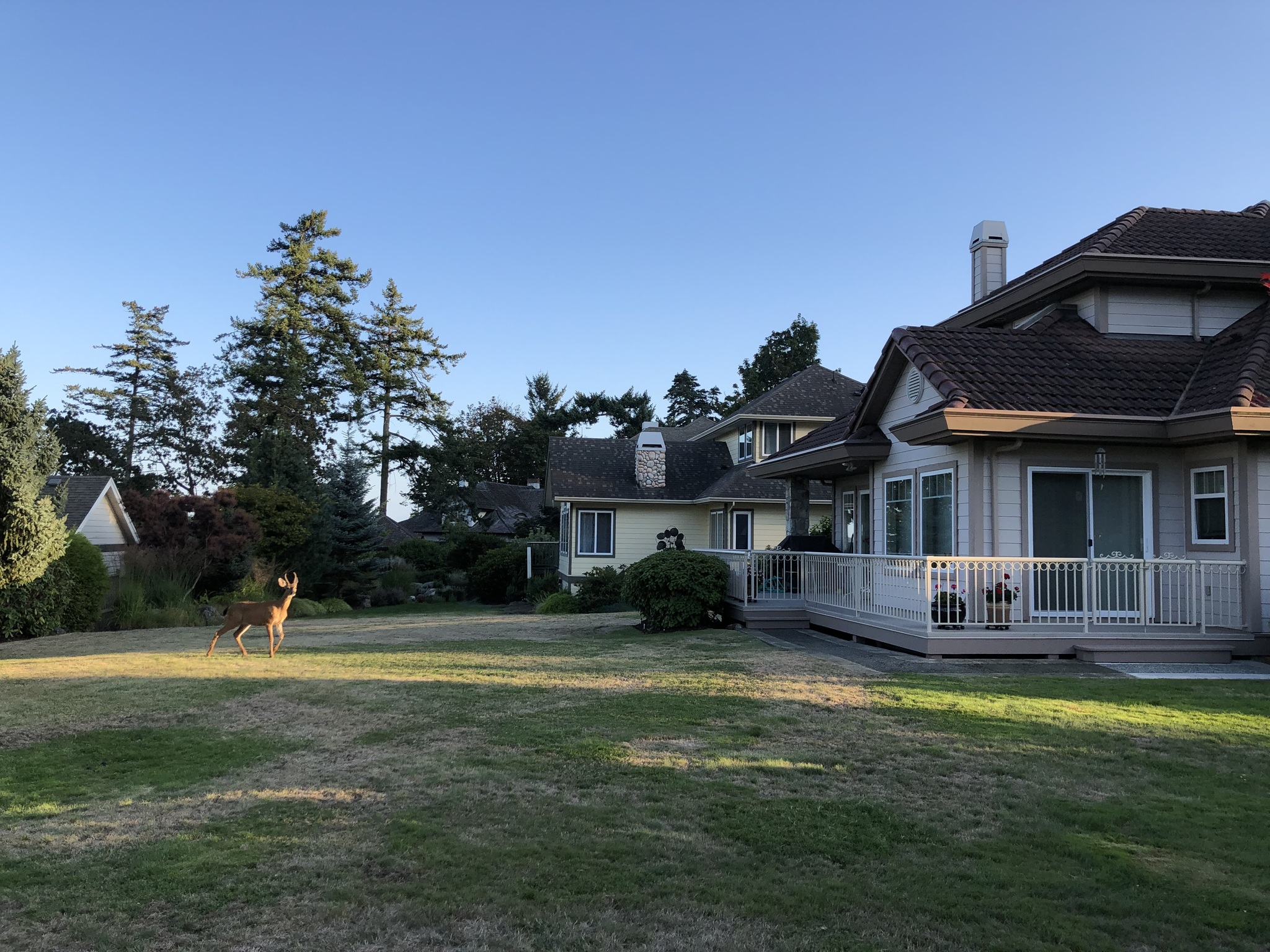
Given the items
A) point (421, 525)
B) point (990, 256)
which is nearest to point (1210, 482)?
point (990, 256)

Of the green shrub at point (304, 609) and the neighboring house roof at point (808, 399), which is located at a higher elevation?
the neighboring house roof at point (808, 399)

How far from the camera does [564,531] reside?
104ft

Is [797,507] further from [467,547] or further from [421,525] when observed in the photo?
[421,525]

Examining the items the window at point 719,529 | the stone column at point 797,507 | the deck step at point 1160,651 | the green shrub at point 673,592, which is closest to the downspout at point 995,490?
the deck step at point 1160,651

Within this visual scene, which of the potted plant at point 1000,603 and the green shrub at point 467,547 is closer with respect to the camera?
the potted plant at point 1000,603

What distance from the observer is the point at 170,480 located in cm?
5188

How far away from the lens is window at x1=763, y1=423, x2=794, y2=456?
98.6 feet

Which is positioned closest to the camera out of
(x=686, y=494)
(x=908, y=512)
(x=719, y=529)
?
(x=908, y=512)

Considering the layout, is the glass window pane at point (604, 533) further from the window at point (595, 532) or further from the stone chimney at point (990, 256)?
the stone chimney at point (990, 256)

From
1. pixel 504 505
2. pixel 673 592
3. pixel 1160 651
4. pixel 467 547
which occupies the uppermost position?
pixel 504 505

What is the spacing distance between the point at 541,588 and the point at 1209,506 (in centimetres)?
2135

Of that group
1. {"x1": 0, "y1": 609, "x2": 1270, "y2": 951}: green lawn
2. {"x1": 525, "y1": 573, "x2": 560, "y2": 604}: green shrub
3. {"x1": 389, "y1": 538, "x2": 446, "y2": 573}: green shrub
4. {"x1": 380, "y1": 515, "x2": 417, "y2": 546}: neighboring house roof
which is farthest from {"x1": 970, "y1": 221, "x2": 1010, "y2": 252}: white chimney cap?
{"x1": 380, "y1": 515, "x2": 417, "y2": 546}: neighboring house roof

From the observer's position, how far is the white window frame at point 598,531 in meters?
29.8

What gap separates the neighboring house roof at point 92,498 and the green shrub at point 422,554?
15.6 meters
